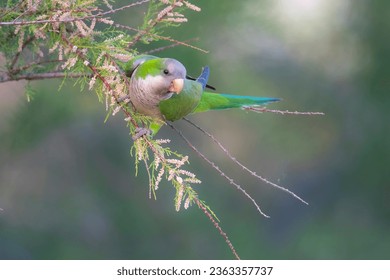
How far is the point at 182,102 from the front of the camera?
886 mm

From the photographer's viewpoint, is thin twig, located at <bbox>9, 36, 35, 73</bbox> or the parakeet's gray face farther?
thin twig, located at <bbox>9, 36, 35, 73</bbox>

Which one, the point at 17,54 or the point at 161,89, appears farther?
the point at 17,54

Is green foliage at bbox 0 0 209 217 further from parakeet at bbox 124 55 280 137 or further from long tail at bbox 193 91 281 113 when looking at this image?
long tail at bbox 193 91 281 113

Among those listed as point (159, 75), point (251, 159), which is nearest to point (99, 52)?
point (159, 75)

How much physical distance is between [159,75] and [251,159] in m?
1.40

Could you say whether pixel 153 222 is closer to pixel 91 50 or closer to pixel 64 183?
pixel 64 183

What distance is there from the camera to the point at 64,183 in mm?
2014

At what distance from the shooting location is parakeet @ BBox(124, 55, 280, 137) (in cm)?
81

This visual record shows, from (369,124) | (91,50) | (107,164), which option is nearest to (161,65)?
(91,50)

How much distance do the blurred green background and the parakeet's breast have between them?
0.85 meters

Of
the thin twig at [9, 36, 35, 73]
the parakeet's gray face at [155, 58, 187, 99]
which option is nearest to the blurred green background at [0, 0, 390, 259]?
the thin twig at [9, 36, 35, 73]

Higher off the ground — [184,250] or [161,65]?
[161,65]

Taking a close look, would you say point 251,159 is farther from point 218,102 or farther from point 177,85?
point 177,85

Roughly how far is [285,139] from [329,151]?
209mm
